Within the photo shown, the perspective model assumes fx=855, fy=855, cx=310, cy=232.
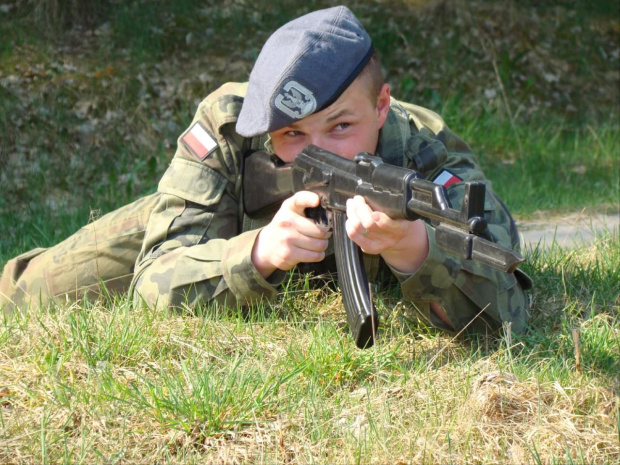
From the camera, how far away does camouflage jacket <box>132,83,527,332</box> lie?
9.90ft

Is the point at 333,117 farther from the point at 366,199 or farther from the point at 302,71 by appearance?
the point at 366,199

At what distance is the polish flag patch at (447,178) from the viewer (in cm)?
335

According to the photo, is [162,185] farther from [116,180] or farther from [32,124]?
[32,124]

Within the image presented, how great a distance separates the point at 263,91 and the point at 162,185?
25.6 inches

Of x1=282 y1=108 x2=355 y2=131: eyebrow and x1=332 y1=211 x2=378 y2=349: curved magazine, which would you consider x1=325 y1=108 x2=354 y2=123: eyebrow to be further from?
x1=332 y1=211 x2=378 y2=349: curved magazine

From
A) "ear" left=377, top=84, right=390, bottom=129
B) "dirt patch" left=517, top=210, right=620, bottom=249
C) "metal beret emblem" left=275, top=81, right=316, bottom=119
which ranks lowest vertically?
"dirt patch" left=517, top=210, right=620, bottom=249

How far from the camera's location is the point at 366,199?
2594mm

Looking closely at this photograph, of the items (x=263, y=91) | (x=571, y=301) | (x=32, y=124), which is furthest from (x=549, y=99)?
(x=263, y=91)

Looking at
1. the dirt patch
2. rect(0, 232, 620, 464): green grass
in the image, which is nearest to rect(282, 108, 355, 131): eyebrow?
rect(0, 232, 620, 464): green grass

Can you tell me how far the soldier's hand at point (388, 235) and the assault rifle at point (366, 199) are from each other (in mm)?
40

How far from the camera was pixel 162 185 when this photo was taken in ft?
11.6

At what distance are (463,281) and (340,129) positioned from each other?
737 mm

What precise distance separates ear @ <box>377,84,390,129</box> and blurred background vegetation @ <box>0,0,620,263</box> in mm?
2857

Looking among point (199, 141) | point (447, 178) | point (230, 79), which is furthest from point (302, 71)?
point (230, 79)
